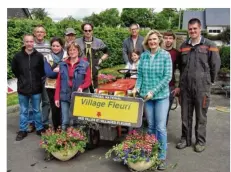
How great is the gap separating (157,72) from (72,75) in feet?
4.58

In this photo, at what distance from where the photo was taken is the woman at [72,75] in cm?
485

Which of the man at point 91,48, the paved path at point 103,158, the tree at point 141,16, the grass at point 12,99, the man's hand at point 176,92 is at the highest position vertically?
the tree at point 141,16

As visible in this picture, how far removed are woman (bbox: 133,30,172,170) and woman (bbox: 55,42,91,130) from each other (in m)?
0.89

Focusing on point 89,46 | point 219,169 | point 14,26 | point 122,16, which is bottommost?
point 219,169

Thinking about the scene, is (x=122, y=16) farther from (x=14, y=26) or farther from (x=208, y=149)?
(x=208, y=149)

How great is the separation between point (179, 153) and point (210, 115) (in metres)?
2.71

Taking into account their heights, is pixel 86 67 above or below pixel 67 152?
above

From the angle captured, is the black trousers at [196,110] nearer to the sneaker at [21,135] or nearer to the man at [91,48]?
the man at [91,48]

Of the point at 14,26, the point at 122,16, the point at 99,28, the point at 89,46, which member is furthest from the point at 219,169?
the point at 122,16

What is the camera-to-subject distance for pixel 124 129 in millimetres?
5855

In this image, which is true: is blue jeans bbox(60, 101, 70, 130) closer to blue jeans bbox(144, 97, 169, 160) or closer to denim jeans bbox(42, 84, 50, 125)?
denim jeans bbox(42, 84, 50, 125)

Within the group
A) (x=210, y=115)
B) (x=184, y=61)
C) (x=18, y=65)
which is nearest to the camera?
(x=184, y=61)

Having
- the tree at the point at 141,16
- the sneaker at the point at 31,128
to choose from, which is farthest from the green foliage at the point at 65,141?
the tree at the point at 141,16

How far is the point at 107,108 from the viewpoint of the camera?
14.7ft
